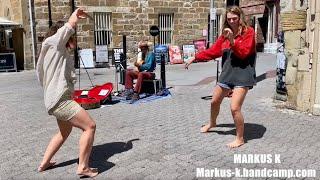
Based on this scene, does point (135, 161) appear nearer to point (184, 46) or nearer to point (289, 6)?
point (289, 6)

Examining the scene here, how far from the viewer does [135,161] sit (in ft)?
15.3

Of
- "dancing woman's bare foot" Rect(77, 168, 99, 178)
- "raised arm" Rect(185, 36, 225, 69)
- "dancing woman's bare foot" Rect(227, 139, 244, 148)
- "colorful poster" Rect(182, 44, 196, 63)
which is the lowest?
"dancing woman's bare foot" Rect(77, 168, 99, 178)

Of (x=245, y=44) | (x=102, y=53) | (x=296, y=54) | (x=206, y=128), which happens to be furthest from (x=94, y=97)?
(x=102, y=53)

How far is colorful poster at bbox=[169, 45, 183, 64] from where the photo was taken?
1895cm

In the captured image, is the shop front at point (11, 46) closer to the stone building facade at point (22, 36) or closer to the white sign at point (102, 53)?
the stone building facade at point (22, 36)

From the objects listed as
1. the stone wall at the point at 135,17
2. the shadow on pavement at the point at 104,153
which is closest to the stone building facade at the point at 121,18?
the stone wall at the point at 135,17

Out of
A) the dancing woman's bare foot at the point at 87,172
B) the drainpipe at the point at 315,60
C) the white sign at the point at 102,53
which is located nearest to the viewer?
the dancing woman's bare foot at the point at 87,172

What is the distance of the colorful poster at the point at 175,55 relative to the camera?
746 inches

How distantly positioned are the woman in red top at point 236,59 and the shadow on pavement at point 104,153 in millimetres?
1425

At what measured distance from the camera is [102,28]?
18312mm

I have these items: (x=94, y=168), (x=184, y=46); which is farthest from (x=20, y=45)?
(x=94, y=168)

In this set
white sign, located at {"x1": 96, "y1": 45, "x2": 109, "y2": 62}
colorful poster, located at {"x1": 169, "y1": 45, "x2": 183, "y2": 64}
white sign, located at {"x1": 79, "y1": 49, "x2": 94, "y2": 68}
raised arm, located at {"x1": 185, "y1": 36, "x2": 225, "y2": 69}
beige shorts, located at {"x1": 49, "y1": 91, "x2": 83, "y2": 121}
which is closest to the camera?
beige shorts, located at {"x1": 49, "y1": 91, "x2": 83, "y2": 121}

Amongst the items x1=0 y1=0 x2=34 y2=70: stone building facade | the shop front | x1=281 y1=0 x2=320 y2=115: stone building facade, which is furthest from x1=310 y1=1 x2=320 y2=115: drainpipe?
the shop front

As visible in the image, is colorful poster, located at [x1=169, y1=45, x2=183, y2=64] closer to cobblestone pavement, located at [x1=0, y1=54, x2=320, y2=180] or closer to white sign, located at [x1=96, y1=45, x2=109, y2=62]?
white sign, located at [x1=96, y1=45, x2=109, y2=62]
